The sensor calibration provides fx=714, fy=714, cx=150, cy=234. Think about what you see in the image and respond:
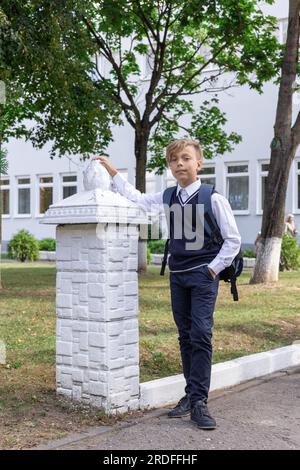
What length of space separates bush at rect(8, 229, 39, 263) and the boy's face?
23051 mm

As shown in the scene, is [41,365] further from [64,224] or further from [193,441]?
[193,441]

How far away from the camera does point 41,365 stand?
669cm

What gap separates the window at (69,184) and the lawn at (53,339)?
17504 millimetres

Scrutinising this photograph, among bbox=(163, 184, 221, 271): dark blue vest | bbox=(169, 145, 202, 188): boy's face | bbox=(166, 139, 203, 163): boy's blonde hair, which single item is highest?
bbox=(166, 139, 203, 163): boy's blonde hair

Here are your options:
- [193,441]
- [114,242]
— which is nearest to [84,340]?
[114,242]

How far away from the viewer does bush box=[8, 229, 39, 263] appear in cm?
2778

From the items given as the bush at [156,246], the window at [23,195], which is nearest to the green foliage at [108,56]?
the bush at [156,246]

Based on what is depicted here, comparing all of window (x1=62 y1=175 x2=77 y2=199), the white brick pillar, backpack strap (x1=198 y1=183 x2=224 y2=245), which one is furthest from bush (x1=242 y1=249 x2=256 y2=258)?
backpack strap (x1=198 y1=183 x2=224 y2=245)

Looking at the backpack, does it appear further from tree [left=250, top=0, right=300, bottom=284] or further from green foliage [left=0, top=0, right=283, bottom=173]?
tree [left=250, top=0, right=300, bottom=284]

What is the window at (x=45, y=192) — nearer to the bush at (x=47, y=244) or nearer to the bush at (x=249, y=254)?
the bush at (x=47, y=244)

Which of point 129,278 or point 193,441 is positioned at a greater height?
point 129,278

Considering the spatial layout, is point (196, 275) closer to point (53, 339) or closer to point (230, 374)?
point (230, 374)

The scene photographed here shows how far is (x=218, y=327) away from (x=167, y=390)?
A: 329cm

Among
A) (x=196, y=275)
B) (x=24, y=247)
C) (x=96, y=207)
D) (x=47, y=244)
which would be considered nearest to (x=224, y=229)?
(x=196, y=275)
